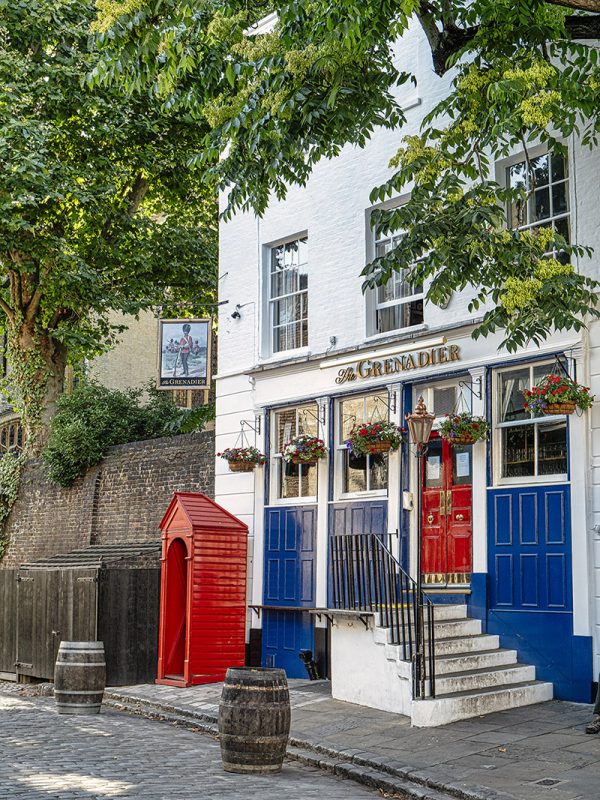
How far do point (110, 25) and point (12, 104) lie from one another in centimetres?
1038

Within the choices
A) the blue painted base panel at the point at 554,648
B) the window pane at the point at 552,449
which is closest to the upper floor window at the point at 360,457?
the window pane at the point at 552,449

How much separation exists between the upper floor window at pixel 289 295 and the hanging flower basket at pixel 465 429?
401 centimetres

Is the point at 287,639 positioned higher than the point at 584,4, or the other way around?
the point at 584,4

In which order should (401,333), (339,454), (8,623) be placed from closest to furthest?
(401,333), (339,454), (8,623)

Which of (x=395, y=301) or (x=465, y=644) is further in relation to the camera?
(x=395, y=301)

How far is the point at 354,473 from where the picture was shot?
15180 mm

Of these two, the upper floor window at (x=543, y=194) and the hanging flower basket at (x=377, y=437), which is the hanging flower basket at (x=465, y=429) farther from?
the upper floor window at (x=543, y=194)

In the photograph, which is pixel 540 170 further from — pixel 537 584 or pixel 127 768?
pixel 127 768

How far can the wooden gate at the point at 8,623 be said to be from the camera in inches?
693

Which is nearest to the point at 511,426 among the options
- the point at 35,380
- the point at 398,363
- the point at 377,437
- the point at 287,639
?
the point at 377,437

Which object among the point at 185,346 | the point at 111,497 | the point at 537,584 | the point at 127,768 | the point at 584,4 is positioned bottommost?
the point at 127,768

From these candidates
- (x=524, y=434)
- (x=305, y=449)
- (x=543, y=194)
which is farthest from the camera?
(x=305, y=449)

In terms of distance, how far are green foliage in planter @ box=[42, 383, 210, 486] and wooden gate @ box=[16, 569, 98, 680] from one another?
4.19 m

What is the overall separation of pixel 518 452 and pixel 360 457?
2954 mm
